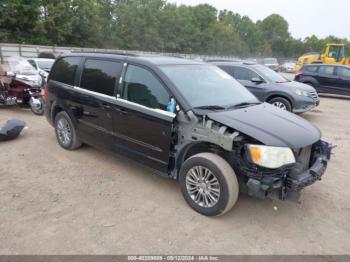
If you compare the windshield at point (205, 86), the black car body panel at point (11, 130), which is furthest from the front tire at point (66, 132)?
the windshield at point (205, 86)

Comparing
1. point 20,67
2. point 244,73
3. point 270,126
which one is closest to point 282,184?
point 270,126

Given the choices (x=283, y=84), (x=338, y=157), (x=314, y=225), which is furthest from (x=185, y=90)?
(x=283, y=84)

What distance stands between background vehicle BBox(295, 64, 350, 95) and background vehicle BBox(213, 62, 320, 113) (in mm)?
4954

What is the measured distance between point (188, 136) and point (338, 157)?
11.7 feet

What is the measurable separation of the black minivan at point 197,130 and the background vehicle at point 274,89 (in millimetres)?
4636

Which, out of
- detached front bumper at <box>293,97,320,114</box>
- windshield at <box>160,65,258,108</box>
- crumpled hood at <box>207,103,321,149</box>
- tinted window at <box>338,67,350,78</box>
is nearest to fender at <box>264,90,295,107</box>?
detached front bumper at <box>293,97,320,114</box>

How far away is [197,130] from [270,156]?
87 centimetres

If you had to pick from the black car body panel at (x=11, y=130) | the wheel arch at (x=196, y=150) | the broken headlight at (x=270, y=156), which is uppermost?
the broken headlight at (x=270, y=156)

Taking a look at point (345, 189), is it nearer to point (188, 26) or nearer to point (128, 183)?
point (128, 183)

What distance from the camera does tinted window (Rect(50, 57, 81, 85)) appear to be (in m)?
5.16

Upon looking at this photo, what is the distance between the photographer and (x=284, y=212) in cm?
375

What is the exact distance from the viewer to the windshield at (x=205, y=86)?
3877 millimetres

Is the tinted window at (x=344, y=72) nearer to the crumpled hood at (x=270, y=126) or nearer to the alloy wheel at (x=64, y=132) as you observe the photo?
the crumpled hood at (x=270, y=126)

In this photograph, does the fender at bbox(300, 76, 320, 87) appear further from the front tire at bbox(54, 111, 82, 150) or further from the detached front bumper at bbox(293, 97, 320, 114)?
the front tire at bbox(54, 111, 82, 150)
